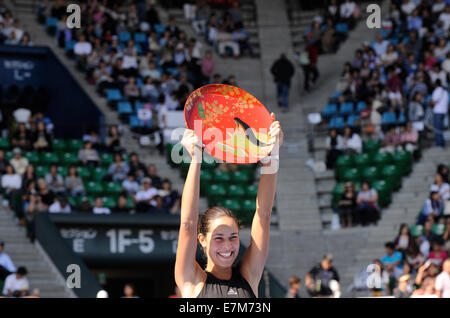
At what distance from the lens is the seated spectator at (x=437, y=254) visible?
45.7 ft

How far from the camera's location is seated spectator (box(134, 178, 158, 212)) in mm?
15328

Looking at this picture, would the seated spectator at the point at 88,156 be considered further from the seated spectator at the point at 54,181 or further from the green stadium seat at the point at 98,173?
the seated spectator at the point at 54,181

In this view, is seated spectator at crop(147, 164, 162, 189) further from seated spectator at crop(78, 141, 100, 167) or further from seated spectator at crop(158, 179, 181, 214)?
seated spectator at crop(78, 141, 100, 167)

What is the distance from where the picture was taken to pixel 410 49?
1978 centimetres

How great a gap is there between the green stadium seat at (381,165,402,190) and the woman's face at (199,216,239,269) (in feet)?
44.0

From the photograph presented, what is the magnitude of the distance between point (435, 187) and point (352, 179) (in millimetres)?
1931

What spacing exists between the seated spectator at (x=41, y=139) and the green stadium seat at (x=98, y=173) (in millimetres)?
1021

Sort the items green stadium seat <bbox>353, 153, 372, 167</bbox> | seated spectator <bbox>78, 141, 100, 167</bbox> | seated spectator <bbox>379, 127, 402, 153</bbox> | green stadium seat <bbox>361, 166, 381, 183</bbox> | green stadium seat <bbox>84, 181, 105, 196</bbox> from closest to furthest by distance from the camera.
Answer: green stadium seat <bbox>84, 181, 105, 196</bbox>, seated spectator <bbox>78, 141, 100, 167</bbox>, green stadium seat <bbox>361, 166, 381, 183</bbox>, green stadium seat <bbox>353, 153, 372, 167</bbox>, seated spectator <bbox>379, 127, 402, 153</bbox>

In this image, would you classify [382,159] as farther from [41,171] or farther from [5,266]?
[5,266]

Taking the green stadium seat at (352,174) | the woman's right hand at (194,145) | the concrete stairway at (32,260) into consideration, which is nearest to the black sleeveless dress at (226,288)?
the woman's right hand at (194,145)

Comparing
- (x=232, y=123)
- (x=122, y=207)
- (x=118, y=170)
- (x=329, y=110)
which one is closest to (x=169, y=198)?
(x=122, y=207)

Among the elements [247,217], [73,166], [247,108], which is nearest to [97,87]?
[73,166]

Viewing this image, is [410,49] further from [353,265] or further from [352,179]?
[353,265]

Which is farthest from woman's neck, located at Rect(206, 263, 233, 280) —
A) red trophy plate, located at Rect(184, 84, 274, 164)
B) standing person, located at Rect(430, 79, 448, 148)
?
standing person, located at Rect(430, 79, 448, 148)
